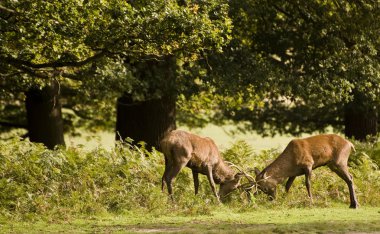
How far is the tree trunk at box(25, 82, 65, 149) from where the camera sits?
2614 centimetres

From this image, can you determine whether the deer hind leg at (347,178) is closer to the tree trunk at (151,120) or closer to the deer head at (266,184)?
the deer head at (266,184)

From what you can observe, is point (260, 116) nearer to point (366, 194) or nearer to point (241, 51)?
point (241, 51)

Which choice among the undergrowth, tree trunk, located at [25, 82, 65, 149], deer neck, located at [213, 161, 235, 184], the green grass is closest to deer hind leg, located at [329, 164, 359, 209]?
the undergrowth

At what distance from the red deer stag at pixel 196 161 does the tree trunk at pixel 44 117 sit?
8500mm

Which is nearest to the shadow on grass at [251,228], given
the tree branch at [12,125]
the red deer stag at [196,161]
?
the red deer stag at [196,161]

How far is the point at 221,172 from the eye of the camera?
60.5 ft

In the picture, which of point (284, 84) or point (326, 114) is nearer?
point (284, 84)

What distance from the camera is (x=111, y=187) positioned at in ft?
55.8

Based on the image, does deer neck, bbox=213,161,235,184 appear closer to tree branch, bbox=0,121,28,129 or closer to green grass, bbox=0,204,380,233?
green grass, bbox=0,204,380,233

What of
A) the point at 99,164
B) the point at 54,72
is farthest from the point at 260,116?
the point at 99,164

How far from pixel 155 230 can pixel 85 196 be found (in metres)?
2.37

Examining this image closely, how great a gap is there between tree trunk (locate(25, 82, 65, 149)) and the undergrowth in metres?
6.48

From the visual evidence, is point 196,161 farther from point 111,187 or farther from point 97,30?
point 97,30

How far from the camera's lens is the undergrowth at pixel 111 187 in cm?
1612
